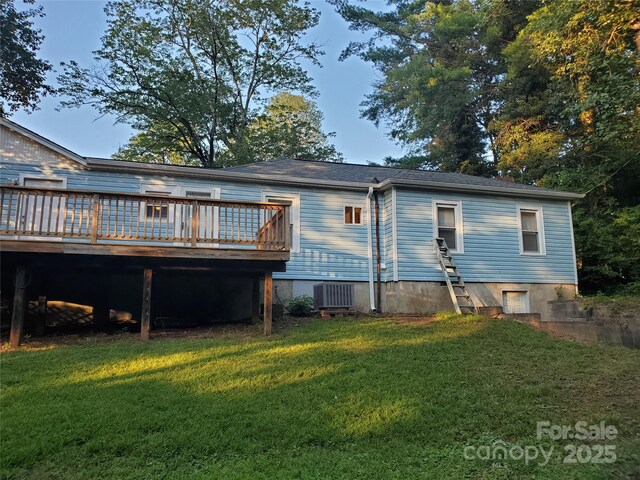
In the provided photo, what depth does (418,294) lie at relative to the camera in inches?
455

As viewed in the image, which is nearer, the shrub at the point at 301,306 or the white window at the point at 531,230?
the shrub at the point at 301,306

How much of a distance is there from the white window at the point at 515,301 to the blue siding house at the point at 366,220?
0.09 feet

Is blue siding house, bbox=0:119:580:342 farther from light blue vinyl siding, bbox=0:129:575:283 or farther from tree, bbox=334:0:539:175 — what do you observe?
tree, bbox=334:0:539:175

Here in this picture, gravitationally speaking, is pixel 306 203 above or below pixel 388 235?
above

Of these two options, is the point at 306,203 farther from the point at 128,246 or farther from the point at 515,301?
the point at 515,301

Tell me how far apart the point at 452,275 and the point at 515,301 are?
2175 millimetres

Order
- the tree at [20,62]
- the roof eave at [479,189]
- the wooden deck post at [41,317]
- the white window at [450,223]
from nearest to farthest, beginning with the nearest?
1. the wooden deck post at [41,317]
2. the roof eave at [479,189]
3. the white window at [450,223]
4. the tree at [20,62]

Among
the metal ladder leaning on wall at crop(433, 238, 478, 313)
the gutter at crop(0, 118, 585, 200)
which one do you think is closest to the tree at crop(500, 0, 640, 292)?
the gutter at crop(0, 118, 585, 200)

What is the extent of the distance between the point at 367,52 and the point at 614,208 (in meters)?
15.5

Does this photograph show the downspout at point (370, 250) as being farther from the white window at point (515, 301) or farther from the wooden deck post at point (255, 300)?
the white window at point (515, 301)

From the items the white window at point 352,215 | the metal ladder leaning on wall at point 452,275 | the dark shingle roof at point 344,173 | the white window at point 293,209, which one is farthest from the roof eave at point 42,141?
the metal ladder leaning on wall at point 452,275

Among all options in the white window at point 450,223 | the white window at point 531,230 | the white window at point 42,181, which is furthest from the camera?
the white window at point 531,230

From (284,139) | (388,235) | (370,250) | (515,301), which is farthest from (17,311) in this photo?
(284,139)

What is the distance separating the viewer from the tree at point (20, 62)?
63.8 ft
